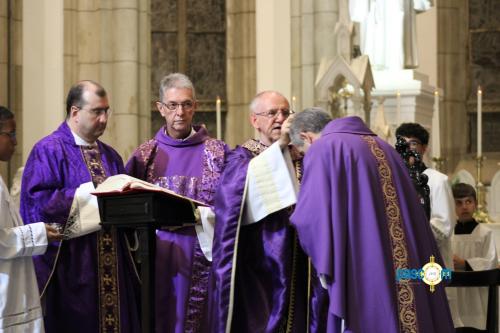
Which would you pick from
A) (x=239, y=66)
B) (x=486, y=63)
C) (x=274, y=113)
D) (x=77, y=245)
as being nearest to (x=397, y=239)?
(x=274, y=113)

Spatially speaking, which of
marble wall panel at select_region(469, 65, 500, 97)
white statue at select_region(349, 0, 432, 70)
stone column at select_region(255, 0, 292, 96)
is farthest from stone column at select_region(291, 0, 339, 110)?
marble wall panel at select_region(469, 65, 500, 97)

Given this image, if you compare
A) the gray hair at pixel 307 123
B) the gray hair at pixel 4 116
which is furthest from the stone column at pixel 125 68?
the gray hair at pixel 307 123

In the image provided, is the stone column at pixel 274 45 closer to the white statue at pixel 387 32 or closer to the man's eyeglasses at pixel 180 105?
the white statue at pixel 387 32

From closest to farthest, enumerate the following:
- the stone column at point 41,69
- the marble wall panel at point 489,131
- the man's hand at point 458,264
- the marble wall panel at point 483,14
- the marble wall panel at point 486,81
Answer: the man's hand at point 458,264, the stone column at point 41,69, the marble wall panel at point 489,131, the marble wall panel at point 486,81, the marble wall panel at point 483,14

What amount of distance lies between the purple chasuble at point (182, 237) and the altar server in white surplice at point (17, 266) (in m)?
0.73

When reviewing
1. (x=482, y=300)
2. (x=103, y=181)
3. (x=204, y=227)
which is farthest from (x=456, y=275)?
(x=103, y=181)

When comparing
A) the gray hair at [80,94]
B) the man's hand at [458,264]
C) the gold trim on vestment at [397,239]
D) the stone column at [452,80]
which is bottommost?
the man's hand at [458,264]

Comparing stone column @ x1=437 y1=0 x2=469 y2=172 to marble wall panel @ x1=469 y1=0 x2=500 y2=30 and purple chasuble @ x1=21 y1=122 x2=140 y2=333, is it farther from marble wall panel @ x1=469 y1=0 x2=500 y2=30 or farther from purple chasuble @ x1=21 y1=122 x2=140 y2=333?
purple chasuble @ x1=21 y1=122 x2=140 y2=333

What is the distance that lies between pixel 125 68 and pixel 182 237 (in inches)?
257

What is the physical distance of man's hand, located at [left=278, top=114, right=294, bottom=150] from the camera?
519 centimetres

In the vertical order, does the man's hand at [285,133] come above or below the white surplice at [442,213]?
above

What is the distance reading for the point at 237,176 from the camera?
539 centimetres

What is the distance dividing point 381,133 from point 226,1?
6.60 m

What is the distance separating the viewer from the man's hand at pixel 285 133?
5.19m
